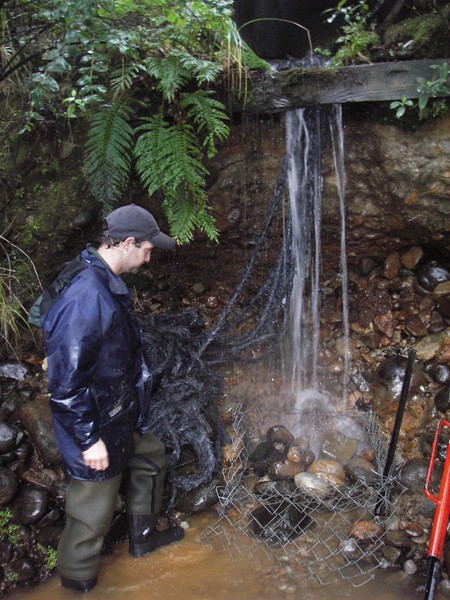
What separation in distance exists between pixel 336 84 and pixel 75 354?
324cm

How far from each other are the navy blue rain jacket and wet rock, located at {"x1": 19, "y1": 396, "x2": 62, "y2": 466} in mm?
1017

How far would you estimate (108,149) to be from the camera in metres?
3.96

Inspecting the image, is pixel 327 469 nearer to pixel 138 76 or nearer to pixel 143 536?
pixel 143 536

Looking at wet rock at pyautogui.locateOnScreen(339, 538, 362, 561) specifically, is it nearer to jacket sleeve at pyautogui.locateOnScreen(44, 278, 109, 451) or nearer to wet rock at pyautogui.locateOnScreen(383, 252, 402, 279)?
jacket sleeve at pyautogui.locateOnScreen(44, 278, 109, 451)

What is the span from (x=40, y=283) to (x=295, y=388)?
9.21ft

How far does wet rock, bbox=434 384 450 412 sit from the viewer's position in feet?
15.0

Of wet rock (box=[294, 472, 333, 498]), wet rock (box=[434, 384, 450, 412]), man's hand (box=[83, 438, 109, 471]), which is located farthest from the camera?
wet rock (box=[434, 384, 450, 412])

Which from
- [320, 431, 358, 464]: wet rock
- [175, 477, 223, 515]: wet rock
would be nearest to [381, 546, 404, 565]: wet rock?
[320, 431, 358, 464]: wet rock

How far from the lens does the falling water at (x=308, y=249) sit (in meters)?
4.62

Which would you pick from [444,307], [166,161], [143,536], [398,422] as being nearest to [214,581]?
[143,536]

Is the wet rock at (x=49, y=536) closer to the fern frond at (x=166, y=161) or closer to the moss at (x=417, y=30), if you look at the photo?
the fern frond at (x=166, y=161)

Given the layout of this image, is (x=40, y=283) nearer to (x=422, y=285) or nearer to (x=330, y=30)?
(x=422, y=285)

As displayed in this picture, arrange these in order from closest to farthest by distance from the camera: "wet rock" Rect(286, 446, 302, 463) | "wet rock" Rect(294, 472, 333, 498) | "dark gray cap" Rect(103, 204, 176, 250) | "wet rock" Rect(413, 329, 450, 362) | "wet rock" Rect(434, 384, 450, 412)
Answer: "dark gray cap" Rect(103, 204, 176, 250) < "wet rock" Rect(294, 472, 333, 498) < "wet rock" Rect(286, 446, 302, 463) < "wet rock" Rect(434, 384, 450, 412) < "wet rock" Rect(413, 329, 450, 362)

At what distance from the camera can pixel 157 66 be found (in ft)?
12.9
